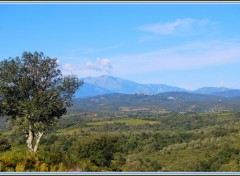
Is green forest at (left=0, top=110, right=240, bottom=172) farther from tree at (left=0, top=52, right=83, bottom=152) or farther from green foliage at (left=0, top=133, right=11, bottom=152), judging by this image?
tree at (left=0, top=52, right=83, bottom=152)

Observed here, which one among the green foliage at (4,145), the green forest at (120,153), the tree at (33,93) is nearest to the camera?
the green forest at (120,153)

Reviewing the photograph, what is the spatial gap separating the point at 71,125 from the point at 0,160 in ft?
270

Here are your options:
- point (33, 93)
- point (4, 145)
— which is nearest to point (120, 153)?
point (4, 145)

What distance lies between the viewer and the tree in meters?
17.6

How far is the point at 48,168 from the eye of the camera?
10.2 meters

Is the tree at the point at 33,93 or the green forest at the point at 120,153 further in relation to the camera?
the tree at the point at 33,93

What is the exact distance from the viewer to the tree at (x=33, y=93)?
1759 centimetres

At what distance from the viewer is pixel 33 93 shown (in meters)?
17.7

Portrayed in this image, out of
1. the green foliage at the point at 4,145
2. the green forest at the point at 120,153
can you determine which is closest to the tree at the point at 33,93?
the green forest at the point at 120,153

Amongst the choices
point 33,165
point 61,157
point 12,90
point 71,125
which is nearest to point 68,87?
point 12,90

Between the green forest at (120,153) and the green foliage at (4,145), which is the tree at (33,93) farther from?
the green foliage at (4,145)

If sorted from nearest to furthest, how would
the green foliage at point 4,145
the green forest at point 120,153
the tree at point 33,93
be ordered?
1. the green forest at point 120,153
2. the tree at point 33,93
3. the green foliage at point 4,145

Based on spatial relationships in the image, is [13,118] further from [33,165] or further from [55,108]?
[33,165]

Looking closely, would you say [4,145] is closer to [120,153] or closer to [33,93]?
[33,93]
